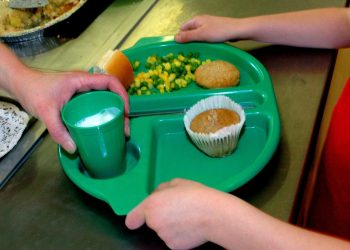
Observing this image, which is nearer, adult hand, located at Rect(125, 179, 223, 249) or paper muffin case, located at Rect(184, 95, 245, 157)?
adult hand, located at Rect(125, 179, 223, 249)

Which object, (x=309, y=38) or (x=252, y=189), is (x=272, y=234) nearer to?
(x=252, y=189)

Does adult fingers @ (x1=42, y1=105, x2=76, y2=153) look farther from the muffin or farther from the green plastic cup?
the muffin

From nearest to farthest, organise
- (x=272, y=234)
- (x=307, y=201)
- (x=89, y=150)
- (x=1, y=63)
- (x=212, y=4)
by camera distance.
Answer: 1. (x=272, y=234)
2. (x=89, y=150)
3. (x=1, y=63)
4. (x=307, y=201)
5. (x=212, y=4)

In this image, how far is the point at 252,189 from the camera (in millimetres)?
767

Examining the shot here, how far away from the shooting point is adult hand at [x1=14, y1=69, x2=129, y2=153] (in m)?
0.78

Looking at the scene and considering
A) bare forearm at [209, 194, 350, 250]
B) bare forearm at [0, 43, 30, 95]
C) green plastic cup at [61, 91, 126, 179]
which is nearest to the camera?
bare forearm at [209, 194, 350, 250]

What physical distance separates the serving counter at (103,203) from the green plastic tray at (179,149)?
4 cm

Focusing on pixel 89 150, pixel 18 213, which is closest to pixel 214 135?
pixel 89 150

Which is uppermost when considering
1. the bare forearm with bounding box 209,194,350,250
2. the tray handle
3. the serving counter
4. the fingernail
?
the fingernail

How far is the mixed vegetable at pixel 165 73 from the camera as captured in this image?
988 millimetres

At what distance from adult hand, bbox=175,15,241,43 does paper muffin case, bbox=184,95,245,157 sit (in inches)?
9.9

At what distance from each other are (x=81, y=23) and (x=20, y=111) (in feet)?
1.29

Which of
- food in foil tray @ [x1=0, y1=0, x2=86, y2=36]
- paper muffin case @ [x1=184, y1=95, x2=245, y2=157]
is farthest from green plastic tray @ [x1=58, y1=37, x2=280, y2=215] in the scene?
food in foil tray @ [x1=0, y1=0, x2=86, y2=36]

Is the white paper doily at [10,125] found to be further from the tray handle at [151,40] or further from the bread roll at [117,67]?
the tray handle at [151,40]
